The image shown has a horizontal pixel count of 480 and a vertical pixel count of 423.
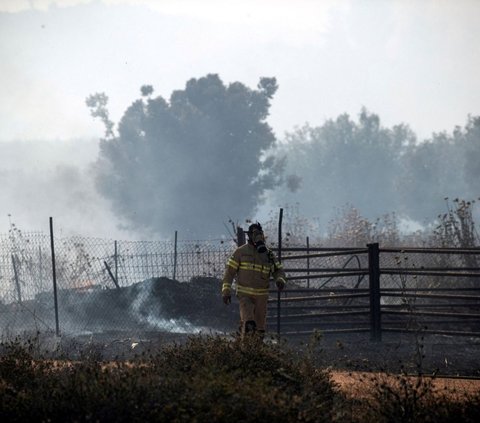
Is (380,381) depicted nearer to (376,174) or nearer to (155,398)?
(155,398)

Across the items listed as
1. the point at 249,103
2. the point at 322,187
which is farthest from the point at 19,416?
the point at 322,187

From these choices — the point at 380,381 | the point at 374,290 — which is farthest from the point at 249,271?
the point at 374,290

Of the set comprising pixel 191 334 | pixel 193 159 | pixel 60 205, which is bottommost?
pixel 191 334

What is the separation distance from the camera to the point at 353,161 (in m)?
86.7

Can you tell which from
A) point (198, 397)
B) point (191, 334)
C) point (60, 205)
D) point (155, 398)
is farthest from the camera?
point (60, 205)

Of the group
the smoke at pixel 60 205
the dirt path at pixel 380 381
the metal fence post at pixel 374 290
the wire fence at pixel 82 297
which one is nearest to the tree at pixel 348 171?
the smoke at pixel 60 205

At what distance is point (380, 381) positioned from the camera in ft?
31.8

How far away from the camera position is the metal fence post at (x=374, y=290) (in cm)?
1466

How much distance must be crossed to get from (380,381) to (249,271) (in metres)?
2.71

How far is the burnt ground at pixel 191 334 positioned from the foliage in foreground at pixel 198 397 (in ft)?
12.8

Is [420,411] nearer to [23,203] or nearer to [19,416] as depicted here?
[19,416]

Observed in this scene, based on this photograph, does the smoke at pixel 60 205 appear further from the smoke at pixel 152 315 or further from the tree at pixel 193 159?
the smoke at pixel 152 315

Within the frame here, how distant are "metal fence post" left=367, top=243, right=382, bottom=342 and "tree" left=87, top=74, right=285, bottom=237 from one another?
39.2m

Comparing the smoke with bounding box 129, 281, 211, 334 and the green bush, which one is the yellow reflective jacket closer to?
the green bush
